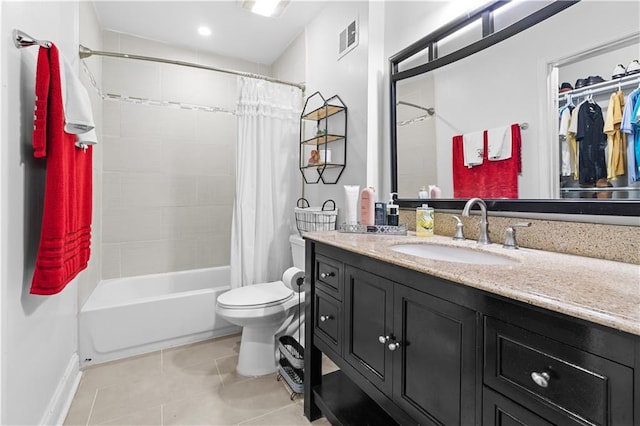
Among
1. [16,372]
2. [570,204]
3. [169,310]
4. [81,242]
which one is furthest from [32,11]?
[570,204]

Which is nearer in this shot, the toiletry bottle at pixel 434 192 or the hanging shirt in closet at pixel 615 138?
the hanging shirt in closet at pixel 615 138

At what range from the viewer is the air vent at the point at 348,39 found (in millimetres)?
1911

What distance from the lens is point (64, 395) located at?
4.93 ft

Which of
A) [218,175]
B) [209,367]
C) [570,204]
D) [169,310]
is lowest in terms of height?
[209,367]

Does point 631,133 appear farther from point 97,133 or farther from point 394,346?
point 97,133

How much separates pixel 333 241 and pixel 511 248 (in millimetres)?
670

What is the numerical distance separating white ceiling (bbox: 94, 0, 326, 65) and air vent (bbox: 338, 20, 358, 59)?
43cm

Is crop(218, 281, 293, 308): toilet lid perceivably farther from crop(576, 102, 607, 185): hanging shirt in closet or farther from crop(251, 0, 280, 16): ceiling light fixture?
crop(251, 0, 280, 16): ceiling light fixture

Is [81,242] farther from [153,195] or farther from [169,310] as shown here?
[153,195]

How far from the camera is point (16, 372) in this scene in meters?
1.04

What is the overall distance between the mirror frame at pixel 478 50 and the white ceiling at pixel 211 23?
3.45 ft

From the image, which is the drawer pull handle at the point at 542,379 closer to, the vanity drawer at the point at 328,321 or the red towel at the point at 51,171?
the vanity drawer at the point at 328,321

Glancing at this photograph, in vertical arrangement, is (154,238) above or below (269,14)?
below

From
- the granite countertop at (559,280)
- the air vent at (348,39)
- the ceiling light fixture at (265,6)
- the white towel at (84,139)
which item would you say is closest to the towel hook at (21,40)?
the white towel at (84,139)
